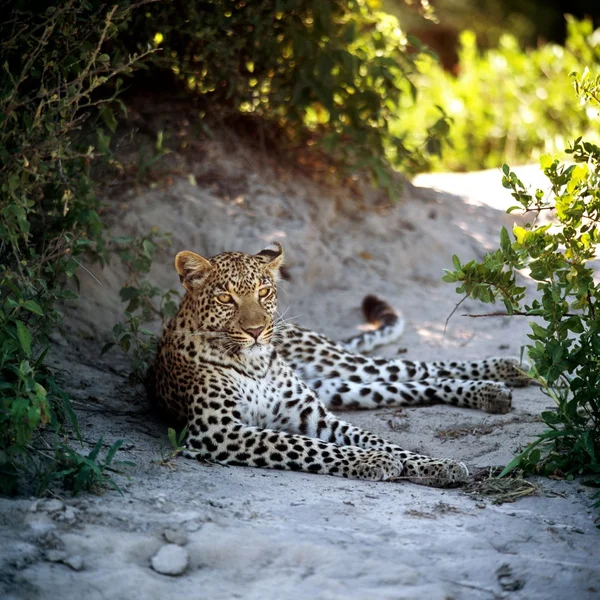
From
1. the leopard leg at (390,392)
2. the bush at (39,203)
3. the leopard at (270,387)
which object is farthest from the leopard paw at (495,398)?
the bush at (39,203)

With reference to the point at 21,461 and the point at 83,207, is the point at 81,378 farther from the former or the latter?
the point at 21,461

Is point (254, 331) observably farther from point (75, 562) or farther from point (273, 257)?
point (75, 562)

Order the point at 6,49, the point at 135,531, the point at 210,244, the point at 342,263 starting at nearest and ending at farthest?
the point at 135,531 < the point at 6,49 < the point at 210,244 < the point at 342,263

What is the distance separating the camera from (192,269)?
6691 millimetres

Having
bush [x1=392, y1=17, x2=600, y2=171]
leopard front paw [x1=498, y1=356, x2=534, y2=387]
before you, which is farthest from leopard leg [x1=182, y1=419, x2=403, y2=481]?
bush [x1=392, y1=17, x2=600, y2=171]

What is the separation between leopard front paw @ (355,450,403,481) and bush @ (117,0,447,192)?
4.19m

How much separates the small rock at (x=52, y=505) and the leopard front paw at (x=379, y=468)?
6.33 feet

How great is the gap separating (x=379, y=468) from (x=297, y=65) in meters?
4.73

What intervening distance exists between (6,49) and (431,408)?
3.95 meters

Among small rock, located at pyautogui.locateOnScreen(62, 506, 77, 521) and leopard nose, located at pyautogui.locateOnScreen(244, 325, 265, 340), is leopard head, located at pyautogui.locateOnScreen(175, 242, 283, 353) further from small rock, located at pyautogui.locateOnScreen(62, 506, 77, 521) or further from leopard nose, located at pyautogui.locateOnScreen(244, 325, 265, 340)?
small rock, located at pyautogui.locateOnScreen(62, 506, 77, 521)

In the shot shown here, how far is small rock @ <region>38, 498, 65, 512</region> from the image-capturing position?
182 inches

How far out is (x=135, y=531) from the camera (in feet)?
15.0

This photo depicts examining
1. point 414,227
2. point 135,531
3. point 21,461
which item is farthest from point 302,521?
point 414,227

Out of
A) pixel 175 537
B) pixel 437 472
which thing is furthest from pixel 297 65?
pixel 175 537
